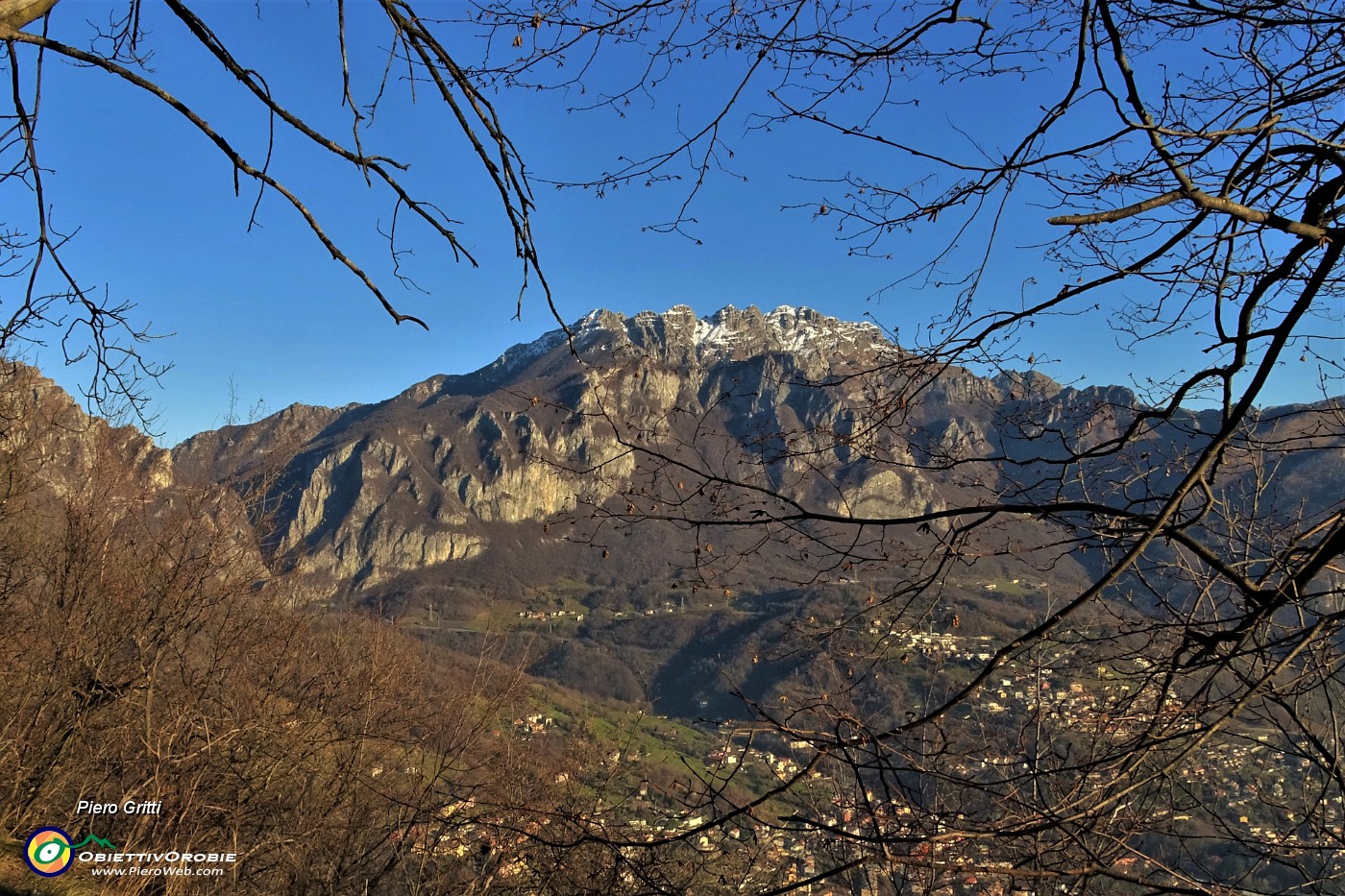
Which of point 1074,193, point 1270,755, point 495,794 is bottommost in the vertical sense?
point 495,794

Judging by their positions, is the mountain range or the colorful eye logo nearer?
the mountain range

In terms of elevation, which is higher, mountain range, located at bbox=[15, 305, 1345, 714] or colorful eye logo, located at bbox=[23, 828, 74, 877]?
mountain range, located at bbox=[15, 305, 1345, 714]

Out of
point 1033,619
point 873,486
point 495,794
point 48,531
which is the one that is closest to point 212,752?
point 495,794

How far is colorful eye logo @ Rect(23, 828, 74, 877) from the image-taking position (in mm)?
5289

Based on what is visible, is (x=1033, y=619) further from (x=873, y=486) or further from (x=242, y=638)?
(x=873, y=486)

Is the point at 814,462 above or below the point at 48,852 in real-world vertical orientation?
above

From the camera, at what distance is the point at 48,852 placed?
5547 millimetres

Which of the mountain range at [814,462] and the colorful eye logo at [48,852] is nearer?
the mountain range at [814,462]

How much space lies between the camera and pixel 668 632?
107m

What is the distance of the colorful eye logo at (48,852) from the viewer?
5.29 m

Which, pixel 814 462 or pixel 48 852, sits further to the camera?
pixel 48 852

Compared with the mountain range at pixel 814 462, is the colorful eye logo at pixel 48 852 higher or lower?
lower

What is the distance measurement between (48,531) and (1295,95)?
14.4m

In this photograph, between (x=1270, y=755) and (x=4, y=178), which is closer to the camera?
(x=4, y=178)
